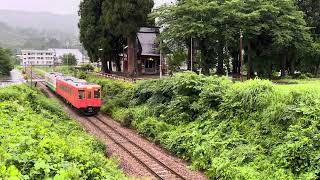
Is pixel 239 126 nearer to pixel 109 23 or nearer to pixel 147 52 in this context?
pixel 109 23

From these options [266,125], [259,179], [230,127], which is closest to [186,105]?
[230,127]

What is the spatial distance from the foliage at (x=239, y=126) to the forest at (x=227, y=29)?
13361mm

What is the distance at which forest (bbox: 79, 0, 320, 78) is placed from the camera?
39.1 m

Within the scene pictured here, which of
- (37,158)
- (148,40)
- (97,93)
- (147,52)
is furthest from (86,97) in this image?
(148,40)

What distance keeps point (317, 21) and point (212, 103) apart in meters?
29.2

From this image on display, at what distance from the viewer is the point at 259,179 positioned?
15.0m

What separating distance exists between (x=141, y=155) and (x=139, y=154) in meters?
0.23

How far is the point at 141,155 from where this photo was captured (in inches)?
807

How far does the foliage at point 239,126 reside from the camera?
15.3 metres

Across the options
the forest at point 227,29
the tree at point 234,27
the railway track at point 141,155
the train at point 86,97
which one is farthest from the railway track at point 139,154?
the forest at point 227,29

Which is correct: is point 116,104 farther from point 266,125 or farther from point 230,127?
point 266,125

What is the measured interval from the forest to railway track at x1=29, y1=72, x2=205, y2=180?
1401cm

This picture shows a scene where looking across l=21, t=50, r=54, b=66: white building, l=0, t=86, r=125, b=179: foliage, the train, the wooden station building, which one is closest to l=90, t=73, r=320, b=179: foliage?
l=0, t=86, r=125, b=179: foliage

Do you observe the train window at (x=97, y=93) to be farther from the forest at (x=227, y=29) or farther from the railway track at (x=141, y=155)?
the forest at (x=227, y=29)
